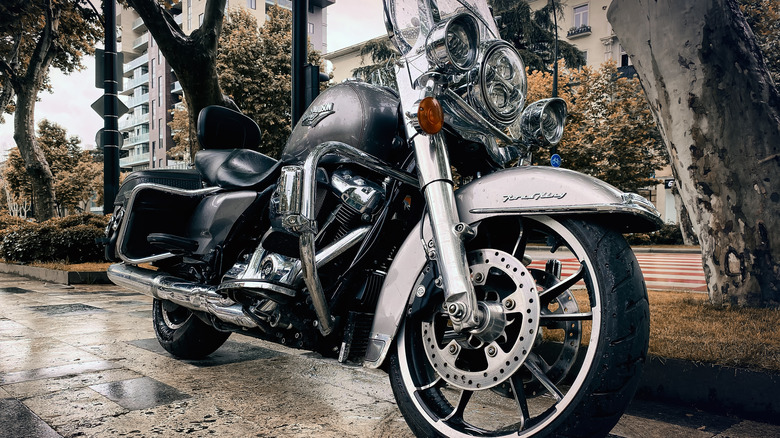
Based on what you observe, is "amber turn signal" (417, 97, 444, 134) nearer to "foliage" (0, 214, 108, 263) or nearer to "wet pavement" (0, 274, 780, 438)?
"wet pavement" (0, 274, 780, 438)

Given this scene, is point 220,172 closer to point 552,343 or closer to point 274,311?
point 274,311

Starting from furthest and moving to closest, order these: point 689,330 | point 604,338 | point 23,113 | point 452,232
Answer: point 23,113 < point 689,330 < point 452,232 < point 604,338

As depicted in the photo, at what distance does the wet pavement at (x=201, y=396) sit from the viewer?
2.58 metres

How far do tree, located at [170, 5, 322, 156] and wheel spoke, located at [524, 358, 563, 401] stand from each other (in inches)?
910

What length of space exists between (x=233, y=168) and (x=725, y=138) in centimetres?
418

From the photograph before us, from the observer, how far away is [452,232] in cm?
202

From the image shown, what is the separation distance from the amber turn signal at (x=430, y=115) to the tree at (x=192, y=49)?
6.90 m

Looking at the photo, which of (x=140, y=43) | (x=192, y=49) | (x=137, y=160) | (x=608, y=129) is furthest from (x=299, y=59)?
(x=140, y=43)

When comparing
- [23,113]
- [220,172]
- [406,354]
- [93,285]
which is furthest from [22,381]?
[23,113]

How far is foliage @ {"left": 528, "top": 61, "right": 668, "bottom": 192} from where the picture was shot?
25.2 m

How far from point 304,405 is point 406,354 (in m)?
0.95

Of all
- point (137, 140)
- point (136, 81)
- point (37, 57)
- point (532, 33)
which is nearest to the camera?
point (37, 57)

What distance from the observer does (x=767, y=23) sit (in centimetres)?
1720

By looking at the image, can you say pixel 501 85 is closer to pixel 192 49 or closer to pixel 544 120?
pixel 544 120
